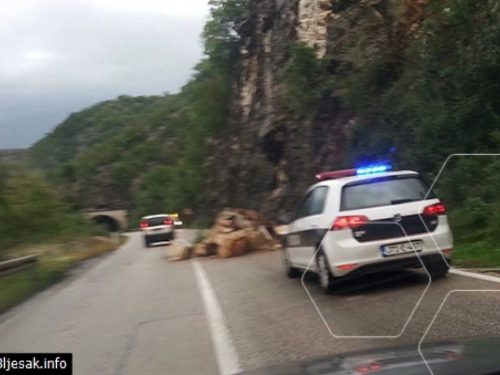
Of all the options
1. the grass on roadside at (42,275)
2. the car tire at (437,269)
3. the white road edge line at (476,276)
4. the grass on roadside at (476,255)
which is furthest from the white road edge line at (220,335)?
the grass on roadside at (476,255)

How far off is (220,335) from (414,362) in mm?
5002

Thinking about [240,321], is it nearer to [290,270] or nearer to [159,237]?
[290,270]

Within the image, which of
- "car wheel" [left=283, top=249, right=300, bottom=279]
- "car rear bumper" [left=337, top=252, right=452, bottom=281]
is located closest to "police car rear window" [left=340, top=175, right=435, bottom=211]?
"car rear bumper" [left=337, top=252, right=452, bottom=281]

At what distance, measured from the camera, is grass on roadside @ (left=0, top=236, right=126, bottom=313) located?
15703 millimetres

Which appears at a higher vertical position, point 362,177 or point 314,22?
point 314,22

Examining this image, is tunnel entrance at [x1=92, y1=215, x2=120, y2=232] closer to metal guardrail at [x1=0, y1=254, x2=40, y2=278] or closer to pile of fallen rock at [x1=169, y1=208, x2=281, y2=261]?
pile of fallen rock at [x1=169, y1=208, x2=281, y2=261]

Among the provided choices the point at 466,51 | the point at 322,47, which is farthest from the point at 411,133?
the point at 322,47

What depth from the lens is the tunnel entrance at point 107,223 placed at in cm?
4281

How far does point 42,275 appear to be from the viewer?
1917cm

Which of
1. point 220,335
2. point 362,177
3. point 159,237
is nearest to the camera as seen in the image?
point 220,335

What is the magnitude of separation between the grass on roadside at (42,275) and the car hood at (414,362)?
1023 centimetres

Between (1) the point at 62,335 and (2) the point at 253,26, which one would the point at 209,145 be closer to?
(2) the point at 253,26

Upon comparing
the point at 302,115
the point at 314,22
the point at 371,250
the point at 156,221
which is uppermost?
the point at 314,22

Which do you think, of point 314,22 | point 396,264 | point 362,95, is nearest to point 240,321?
point 396,264
